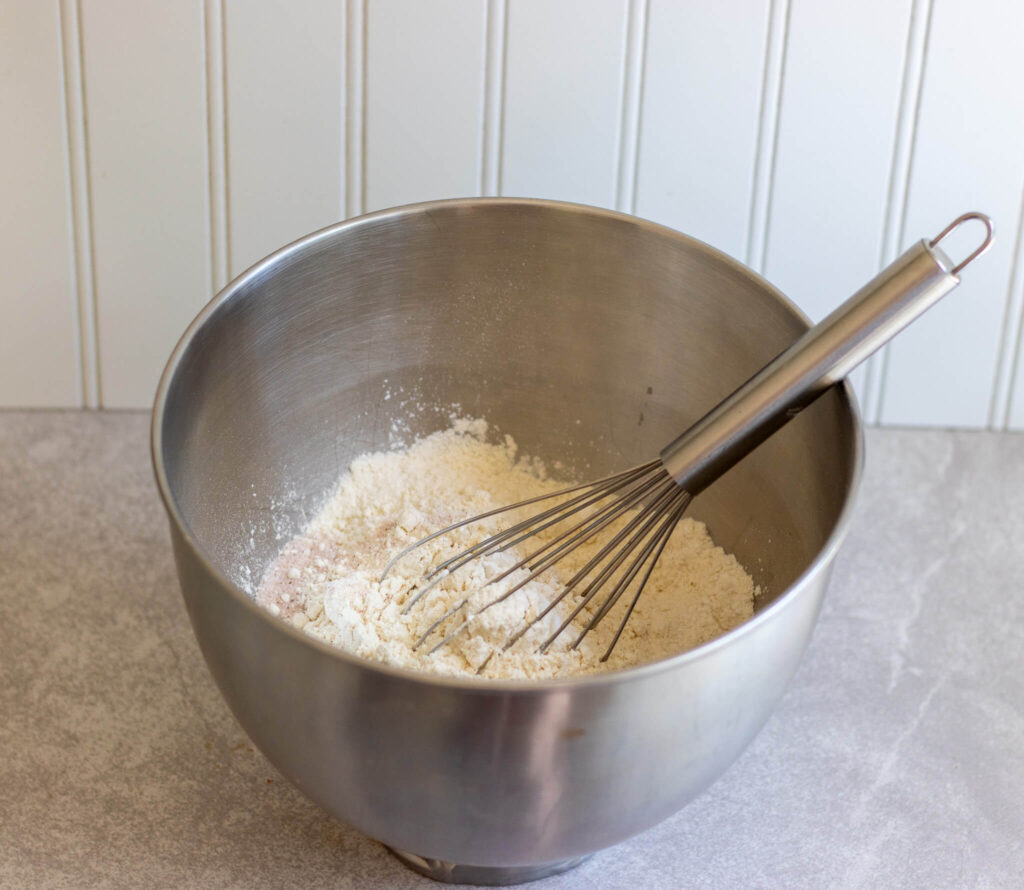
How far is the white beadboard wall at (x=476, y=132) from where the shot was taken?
2.96 ft

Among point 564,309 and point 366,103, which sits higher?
point 366,103

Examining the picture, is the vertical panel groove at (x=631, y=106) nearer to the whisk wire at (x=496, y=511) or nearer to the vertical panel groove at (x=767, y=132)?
the vertical panel groove at (x=767, y=132)

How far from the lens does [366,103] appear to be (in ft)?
3.05

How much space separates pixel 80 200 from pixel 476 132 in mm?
318

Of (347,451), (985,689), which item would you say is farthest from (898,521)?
(347,451)

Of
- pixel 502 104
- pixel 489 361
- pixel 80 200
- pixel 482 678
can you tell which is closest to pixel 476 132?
pixel 502 104

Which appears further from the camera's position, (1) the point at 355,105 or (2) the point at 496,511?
(1) the point at 355,105

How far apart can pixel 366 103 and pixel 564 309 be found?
0.23 m

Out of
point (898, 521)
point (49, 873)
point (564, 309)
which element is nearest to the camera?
point (49, 873)

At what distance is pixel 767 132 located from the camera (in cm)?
95

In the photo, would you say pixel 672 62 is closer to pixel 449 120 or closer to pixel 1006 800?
pixel 449 120

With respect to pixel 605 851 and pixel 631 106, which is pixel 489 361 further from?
pixel 605 851

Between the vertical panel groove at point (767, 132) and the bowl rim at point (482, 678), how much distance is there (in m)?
0.19

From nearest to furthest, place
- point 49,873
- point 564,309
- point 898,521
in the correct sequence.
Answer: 1. point 49,873
2. point 564,309
3. point 898,521
